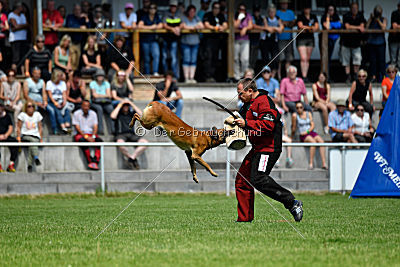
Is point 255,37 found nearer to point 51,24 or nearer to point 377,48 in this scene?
point 377,48

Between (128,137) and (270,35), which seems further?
(270,35)

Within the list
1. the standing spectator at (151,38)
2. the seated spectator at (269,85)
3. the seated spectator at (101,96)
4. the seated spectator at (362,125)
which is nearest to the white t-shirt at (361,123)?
the seated spectator at (362,125)

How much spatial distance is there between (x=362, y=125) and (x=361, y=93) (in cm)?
137

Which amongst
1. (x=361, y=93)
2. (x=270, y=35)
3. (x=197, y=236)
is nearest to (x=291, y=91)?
(x=361, y=93)

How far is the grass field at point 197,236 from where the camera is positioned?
6.55 m

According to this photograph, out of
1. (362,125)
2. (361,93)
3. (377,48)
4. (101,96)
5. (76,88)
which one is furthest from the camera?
(377,48)

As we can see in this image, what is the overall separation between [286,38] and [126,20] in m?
4.43

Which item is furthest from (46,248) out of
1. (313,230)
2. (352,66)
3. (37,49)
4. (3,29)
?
(352,66)

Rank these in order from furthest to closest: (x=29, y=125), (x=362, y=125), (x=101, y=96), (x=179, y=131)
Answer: (x=362, y=125) < (x=101, y=96) < (x=29, y=125) < (x=179, y=131)

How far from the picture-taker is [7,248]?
740 cm

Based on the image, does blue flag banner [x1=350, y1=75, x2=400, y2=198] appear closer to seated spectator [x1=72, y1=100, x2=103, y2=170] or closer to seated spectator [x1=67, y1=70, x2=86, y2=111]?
seated spectator [x1=72, y1=100, x2=103, y2=170]

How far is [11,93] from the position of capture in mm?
17359

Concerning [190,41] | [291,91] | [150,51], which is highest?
[190,41]

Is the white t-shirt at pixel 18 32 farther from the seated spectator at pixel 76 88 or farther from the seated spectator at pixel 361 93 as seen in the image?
the seated spectator at pixel 361 93
